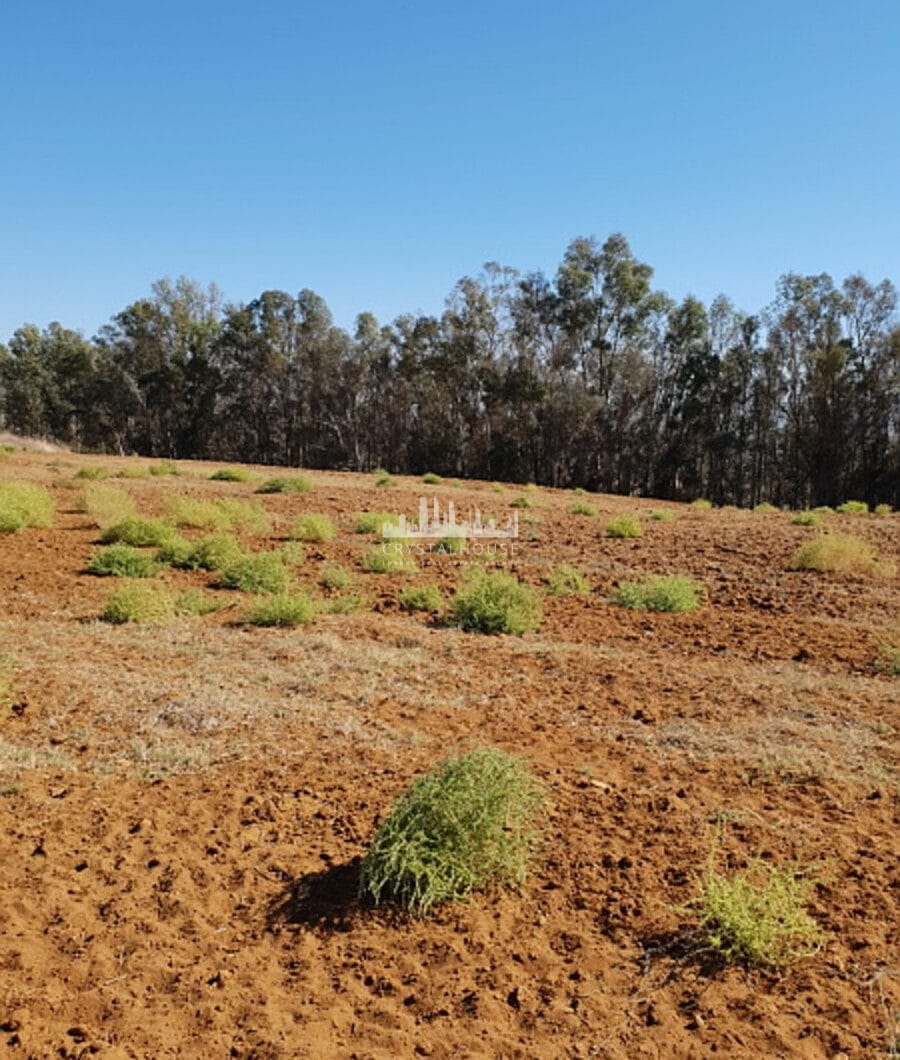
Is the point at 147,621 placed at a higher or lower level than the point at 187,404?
lower

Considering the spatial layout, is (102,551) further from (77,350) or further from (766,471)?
(77,350)

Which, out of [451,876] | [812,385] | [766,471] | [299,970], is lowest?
[299,970]

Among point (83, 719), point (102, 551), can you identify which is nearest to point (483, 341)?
point (102, 551)

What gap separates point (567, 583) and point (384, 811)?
5251mm

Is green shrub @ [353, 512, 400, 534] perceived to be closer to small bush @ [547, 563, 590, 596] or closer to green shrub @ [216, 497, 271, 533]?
green shrub @ [216, 497, 271, 533]

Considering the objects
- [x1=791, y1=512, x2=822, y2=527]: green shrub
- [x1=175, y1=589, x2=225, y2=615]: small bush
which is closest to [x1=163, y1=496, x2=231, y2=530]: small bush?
[x1=175, y1=589, x2=225, y2=615]: small bush

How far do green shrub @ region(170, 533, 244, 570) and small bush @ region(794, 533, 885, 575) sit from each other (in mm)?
7068

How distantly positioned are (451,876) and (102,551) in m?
6.70

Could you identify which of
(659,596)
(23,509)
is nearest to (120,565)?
(23,509)

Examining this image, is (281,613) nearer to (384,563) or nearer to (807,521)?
(384,563)

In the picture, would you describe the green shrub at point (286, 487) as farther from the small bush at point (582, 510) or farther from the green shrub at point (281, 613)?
the green shrub at point (281, 613)

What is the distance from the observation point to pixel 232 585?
7762 mm

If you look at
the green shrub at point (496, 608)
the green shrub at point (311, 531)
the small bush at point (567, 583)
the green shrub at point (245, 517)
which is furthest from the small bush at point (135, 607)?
the small bush at point (567, 583)

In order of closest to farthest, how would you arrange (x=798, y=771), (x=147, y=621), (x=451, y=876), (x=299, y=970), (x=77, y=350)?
(x=299, y=970)
(x=451, y=876)
(x=798, y=771)
(x=147, y=621)
(x=77, y=350)
